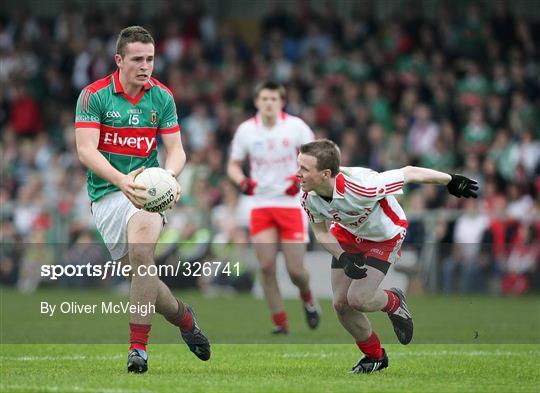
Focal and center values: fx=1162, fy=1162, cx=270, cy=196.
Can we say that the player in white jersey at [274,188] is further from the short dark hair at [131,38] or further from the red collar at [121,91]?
the short dark hair at [131,38]

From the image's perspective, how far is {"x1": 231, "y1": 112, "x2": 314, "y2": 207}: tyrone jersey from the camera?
13.2 metres

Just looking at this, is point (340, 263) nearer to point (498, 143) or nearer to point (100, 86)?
point (100, 86)

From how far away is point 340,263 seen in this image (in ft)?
29.3

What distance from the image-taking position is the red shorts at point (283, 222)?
1313cm

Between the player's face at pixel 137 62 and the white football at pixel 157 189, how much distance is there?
77 centimetres

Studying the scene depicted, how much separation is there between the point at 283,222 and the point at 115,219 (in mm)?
4336

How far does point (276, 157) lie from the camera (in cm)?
1329

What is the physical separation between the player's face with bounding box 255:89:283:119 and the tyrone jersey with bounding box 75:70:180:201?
159 inches

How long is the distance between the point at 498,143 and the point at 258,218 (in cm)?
777

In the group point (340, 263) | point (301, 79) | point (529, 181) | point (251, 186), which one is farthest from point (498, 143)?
point (340, 263)

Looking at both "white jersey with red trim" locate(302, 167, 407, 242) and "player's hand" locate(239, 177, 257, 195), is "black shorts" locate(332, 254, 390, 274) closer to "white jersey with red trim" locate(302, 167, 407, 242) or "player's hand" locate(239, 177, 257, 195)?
"white jersey with red trim" locate(302, 167, 407, 242)

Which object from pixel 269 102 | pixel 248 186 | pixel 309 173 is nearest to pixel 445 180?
pixel 309 173

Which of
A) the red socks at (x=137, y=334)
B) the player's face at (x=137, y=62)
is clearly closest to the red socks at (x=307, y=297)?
the red socks at (x=137, y=334)

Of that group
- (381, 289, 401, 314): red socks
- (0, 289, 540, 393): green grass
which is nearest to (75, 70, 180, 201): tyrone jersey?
(0, 289, 540, 393): green grass
